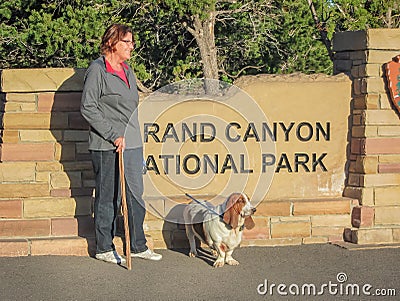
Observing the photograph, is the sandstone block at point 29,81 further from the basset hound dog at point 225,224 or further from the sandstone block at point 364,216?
the sandstone block at point 364,216

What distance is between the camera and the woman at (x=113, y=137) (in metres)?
7.69

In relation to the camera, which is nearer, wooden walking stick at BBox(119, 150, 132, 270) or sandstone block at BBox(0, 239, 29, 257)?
wooden walking stick at BBox(119, 150, 132, 270)

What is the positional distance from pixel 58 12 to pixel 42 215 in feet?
28.9

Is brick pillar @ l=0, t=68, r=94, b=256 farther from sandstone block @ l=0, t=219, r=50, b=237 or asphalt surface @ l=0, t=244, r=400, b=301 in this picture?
asphalt surface @ l=0, t=244, r=400, b=301

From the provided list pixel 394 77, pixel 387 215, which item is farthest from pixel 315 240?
pixel 394 77

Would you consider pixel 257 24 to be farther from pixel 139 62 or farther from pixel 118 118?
pixel 118 118

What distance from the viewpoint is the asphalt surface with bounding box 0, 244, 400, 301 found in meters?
6.80

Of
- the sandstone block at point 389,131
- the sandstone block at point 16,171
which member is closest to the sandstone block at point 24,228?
the sandstone block at point 16,171

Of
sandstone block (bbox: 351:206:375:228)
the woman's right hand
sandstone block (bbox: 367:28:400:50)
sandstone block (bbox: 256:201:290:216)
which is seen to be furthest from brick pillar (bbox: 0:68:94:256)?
sandstone block (bbox: 367:28:400:50)

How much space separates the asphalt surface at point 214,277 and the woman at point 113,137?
0.26m

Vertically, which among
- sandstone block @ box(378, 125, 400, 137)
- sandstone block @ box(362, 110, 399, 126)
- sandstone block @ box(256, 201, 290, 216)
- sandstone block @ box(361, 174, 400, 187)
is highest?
sandstone block @ box(362, 110, 399, 126)

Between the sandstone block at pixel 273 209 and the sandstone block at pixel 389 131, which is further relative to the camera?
the sandstone block at pixel 389 131

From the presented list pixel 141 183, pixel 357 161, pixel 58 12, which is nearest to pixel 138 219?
pixel 141 183

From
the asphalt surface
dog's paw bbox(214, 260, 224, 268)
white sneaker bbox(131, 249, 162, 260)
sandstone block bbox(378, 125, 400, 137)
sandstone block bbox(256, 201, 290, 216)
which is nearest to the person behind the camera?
the asphalt surface
